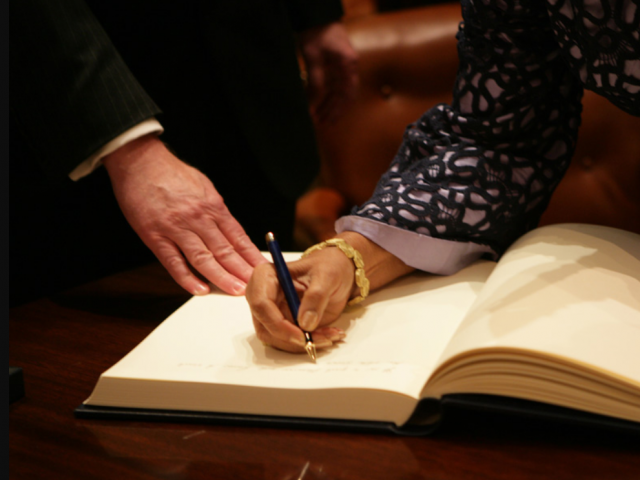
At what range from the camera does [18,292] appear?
37.6 inches

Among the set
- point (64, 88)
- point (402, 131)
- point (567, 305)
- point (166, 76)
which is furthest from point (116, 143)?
point (402, 131)

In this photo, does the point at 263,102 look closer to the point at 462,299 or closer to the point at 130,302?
the point at 130,302

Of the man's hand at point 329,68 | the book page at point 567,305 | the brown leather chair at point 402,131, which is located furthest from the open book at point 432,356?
the brown leather chair at point 402,131

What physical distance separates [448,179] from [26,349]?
20.5 inches

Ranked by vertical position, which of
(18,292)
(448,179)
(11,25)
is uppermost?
(11,25)

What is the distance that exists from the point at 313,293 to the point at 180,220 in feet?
0.90

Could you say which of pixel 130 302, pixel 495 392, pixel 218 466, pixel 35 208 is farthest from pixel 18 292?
pixel 495 392

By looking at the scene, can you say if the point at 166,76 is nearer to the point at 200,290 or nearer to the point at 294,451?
the point at 200,290

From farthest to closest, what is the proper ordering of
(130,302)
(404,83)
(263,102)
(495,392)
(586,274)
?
(404,83)
(263,102)
(130,302)
(586,274)
(495,392)

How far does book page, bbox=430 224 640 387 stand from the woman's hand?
131 millimetres

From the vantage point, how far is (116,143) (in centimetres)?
75

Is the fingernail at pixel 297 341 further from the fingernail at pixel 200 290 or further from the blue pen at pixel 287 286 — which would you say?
the fingernail at pixel 200 290

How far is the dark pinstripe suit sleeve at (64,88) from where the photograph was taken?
2.43ft

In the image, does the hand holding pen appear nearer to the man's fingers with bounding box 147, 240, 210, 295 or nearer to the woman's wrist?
the woman's wrist
